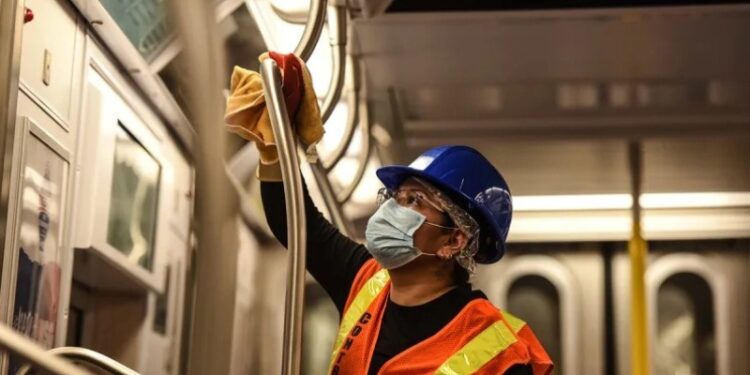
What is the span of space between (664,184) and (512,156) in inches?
23.7

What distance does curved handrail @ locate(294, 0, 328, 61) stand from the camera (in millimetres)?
2558

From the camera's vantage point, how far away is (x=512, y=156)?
4.64m

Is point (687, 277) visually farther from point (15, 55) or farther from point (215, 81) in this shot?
point (15, 55)

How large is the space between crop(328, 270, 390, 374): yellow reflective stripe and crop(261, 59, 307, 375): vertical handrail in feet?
1.29

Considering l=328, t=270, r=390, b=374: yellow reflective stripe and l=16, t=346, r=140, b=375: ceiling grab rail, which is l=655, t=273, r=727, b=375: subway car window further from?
l=16, t=346, r=140, b=375: ceiling grab rail

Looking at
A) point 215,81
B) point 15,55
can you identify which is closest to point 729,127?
point 215,81

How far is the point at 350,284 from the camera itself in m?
2.67

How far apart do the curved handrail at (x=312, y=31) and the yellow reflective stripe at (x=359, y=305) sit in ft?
1.56

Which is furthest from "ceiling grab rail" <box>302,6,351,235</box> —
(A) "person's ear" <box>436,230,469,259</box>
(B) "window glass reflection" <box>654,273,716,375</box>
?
(B) "window glass reflection" <box>654,273,716,375</box>

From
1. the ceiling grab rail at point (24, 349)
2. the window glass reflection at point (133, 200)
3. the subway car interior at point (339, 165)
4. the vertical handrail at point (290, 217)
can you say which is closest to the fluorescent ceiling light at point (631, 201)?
the subway car interior at point (339, 165)

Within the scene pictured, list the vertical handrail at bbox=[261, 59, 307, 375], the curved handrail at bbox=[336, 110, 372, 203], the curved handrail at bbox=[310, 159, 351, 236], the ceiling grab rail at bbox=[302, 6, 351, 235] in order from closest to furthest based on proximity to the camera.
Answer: the vertical handrail at bbox=[261, 59, 307, 375] < the ceiling grab rail at bbox=[302, 6, 351, 235] < the curved handrail at bbox=[310, 159, 351, 236] < the curved handrail at bbox=[336, 110, 372, 203]

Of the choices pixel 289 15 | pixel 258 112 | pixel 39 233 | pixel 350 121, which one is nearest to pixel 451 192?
pixel 258 112

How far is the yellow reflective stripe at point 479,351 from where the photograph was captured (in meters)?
2.33

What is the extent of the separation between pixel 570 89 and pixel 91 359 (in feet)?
8.16
